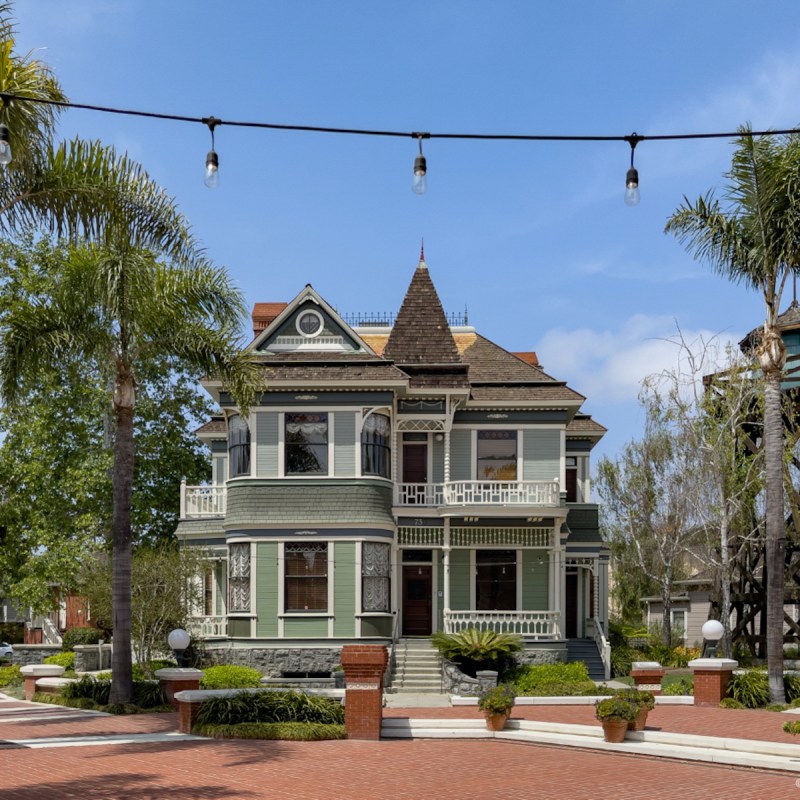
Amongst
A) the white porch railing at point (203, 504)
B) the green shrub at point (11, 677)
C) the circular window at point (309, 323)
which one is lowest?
the green shrub at point (11, 677)

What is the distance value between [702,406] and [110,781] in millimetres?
27074

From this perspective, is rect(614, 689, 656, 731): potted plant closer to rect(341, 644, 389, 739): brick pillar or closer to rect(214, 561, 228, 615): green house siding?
rect(341, 644, 389, 739): brick pillar

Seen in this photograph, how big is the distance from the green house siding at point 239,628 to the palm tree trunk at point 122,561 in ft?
20.8

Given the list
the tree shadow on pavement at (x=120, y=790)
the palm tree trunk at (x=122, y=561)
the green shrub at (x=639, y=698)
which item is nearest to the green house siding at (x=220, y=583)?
the palm tree trunk at (x=122, y=561)

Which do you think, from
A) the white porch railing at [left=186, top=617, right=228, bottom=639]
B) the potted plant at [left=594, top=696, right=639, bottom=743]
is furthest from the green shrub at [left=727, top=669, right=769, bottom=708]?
the white porch railing at [left=186, top=617, right=228, bottom=639]

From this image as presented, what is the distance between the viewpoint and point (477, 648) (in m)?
28.7

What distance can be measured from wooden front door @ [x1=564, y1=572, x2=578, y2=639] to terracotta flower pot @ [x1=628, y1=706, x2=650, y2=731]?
1592cm

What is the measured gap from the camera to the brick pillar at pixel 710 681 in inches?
930

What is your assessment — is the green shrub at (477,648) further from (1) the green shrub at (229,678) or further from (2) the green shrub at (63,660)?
(2) the green shrub at (63,660)

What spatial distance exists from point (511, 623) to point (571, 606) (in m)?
5.22

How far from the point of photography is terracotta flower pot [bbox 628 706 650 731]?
1880 centimetres

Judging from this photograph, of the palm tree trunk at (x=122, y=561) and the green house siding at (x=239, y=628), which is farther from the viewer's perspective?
the green house siding at (x=239, y=628)

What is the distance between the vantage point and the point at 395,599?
31625mm

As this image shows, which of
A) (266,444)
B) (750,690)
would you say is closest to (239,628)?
(266,444)
